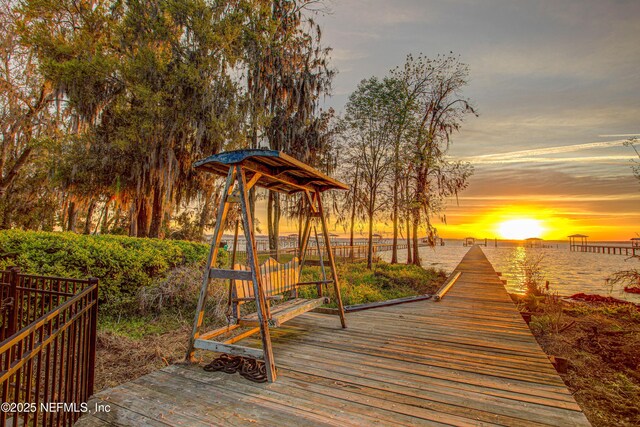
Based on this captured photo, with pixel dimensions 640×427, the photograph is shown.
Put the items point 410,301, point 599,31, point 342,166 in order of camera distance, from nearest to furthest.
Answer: point 410,301 < point 599,31 < point 342,166

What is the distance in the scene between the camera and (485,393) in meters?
2.77

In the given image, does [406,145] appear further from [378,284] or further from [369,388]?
[369,388]

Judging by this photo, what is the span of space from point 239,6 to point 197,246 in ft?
40.7

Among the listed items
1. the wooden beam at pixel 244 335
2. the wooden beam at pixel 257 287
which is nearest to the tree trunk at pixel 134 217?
the wooden beam at pixel 244 335

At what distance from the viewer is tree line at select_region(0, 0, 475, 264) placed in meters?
12.7

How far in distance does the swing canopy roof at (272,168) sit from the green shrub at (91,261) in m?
4.03

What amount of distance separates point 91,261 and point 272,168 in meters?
4.92

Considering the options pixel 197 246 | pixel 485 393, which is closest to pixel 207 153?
pixel 197 246

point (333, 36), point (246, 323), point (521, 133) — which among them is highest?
point (333, 36)

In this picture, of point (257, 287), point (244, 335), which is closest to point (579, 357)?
point (244, 335)

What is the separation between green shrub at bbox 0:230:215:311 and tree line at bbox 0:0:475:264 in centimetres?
674

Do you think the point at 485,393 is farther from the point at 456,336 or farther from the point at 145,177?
the point at 145,177

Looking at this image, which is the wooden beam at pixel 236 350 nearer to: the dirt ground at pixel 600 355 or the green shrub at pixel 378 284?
the dirt ground at pixel 600 355

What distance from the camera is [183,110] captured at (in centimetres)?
1311
